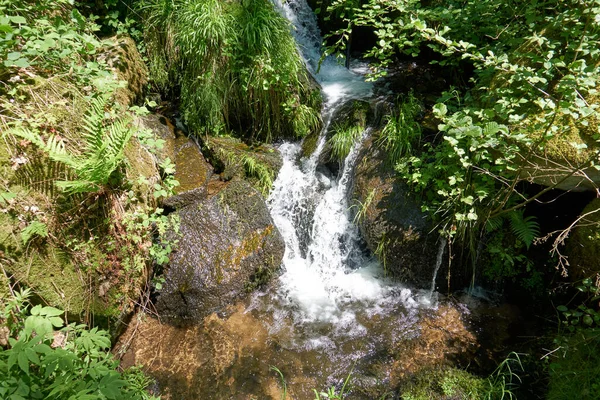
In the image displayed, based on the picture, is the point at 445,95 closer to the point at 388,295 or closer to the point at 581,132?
the point at 581,132

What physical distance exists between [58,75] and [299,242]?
3.44 m

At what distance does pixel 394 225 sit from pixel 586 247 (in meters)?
1.91

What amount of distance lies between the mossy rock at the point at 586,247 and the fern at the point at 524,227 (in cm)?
35

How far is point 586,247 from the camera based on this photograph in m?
3.55

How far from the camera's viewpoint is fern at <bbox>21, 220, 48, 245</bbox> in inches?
118

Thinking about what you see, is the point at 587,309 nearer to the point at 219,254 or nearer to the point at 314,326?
the point at 314,326

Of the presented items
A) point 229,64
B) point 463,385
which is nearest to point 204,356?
point 463,385

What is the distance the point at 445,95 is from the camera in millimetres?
3822

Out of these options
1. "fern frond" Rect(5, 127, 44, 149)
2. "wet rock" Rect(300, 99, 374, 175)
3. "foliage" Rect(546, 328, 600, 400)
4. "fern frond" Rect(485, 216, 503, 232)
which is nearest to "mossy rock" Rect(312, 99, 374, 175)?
"wet rock" Rect(300, 99, 374, 175)

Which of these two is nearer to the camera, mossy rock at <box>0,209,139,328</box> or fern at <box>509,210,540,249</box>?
mossy rock at <box>0,209,139,328</box>

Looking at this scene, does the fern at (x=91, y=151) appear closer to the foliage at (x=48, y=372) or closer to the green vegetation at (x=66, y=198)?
the green vegetation at (x=66, y=198)

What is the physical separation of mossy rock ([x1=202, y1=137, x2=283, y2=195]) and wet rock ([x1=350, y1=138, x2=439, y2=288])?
1325 millimetres

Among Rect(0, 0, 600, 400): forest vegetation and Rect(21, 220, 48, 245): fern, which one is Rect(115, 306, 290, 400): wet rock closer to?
Rect(0, 0, 600, 400): forest vegetation

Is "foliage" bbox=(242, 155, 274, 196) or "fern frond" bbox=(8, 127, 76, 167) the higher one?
"fern frond" bbox=(8, 127, 76, 167)
